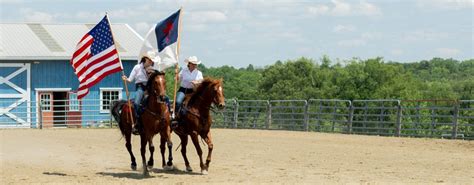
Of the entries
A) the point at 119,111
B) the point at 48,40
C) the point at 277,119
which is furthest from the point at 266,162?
the point at 48,40

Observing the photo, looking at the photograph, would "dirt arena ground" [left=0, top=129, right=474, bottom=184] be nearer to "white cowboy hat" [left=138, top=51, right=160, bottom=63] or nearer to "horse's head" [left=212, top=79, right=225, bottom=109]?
"horse's head" [left=212, top=79, right=225, bottom=109]

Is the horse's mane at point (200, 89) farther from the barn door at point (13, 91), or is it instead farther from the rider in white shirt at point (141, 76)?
the barn door at point (13, 91)

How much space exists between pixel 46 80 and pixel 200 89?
27.4 m

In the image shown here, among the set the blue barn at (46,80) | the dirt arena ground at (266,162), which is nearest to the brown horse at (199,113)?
the dirt arena ground at (266,162)

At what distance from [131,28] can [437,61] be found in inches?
4373

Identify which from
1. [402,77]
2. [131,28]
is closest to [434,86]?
[402,77]

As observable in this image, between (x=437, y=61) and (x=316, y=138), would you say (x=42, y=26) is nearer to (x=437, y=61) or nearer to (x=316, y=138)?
(x=316, y=138)

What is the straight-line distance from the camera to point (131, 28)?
44.2 meters

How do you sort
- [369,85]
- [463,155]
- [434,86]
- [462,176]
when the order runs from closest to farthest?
[462,176]
[463,155]
[369,85]
[434,86]

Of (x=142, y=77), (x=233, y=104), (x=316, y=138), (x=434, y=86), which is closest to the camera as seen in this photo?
(x=142, y=77)

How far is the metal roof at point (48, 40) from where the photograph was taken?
39.2 meters

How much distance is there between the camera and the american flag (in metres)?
14.4

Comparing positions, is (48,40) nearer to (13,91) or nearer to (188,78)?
(13,91)

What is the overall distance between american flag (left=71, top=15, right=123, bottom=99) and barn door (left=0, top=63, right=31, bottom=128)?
2412 cm
